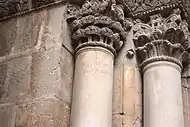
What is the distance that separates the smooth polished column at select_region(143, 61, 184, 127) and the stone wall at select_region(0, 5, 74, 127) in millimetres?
557

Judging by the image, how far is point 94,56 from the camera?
112 inches

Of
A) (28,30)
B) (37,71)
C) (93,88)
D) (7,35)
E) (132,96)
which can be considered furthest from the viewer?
(7,35)

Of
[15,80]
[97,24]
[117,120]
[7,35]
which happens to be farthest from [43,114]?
[7,35]

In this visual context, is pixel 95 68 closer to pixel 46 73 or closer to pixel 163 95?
pixel 46 73

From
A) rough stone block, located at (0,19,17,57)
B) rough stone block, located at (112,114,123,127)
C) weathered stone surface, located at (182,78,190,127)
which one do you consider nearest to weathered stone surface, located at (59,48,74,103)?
A: rough stone block, located at (112,114,123,127)

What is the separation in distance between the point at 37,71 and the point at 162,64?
0.90 m

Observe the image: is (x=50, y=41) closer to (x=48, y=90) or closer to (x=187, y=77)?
(x=48, y=90)

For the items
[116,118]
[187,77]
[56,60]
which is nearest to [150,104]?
[116,118]

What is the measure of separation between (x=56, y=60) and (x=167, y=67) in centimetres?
80

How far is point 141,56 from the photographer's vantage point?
311cm

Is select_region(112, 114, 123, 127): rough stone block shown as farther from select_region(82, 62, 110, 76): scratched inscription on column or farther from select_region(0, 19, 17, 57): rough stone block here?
select_region(0, 19, 17, 57): rough stone block

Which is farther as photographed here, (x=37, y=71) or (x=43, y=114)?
(x=37, y=71)

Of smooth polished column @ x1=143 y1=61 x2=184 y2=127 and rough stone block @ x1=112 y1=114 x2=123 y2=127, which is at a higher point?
smooth polished column @ x1=143 y1=61 x2=184 y2=127

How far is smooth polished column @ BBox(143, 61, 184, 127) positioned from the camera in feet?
9.14
